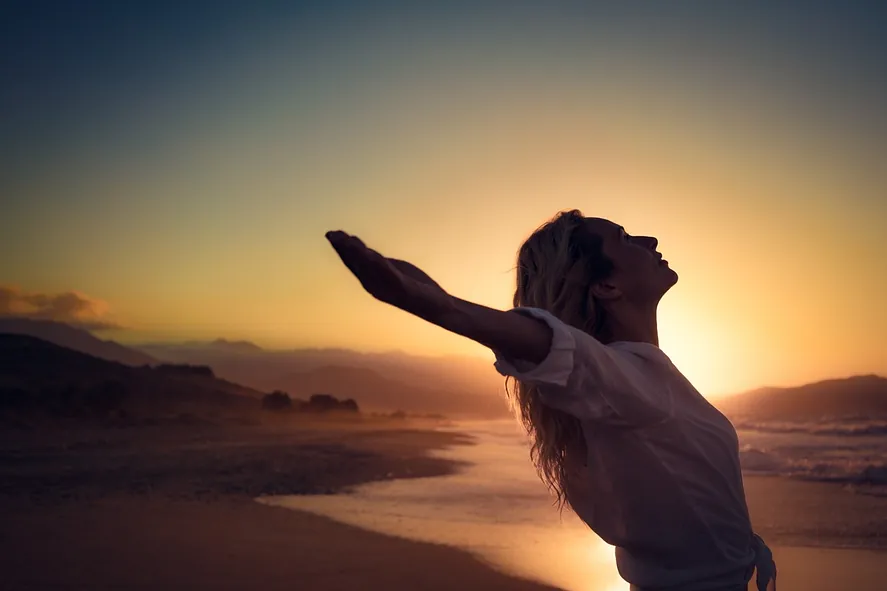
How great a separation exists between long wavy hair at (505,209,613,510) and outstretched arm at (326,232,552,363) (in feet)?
1.82

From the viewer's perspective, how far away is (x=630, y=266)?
198 cm

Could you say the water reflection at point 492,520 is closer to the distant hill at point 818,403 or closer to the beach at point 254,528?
the beach at point 254,528

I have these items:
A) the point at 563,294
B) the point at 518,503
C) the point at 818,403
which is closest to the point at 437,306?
the point at 563,294

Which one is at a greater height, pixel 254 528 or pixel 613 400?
pixel 613 400

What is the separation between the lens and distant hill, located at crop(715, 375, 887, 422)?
56.0ft

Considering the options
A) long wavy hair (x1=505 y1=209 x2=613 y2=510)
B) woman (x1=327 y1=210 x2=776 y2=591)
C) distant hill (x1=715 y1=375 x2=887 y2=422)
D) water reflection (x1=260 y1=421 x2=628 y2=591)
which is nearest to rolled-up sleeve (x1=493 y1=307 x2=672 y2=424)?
woman (x1=327 y1=210 x2=776 y2=591)

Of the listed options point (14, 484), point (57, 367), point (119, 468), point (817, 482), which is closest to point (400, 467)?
point (119, 468)

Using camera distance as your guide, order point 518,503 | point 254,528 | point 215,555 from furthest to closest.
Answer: point 518,503, point 254,528, point 215,555

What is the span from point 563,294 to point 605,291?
Result: 0.11 meters

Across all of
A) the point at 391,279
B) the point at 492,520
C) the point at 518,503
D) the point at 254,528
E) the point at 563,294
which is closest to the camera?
the point at 391,279

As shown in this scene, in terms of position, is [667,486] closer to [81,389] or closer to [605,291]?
[605,291]

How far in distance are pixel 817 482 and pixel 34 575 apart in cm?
962

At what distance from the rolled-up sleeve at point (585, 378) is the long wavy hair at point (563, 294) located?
33 centimetres

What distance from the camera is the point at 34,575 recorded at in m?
5.55
